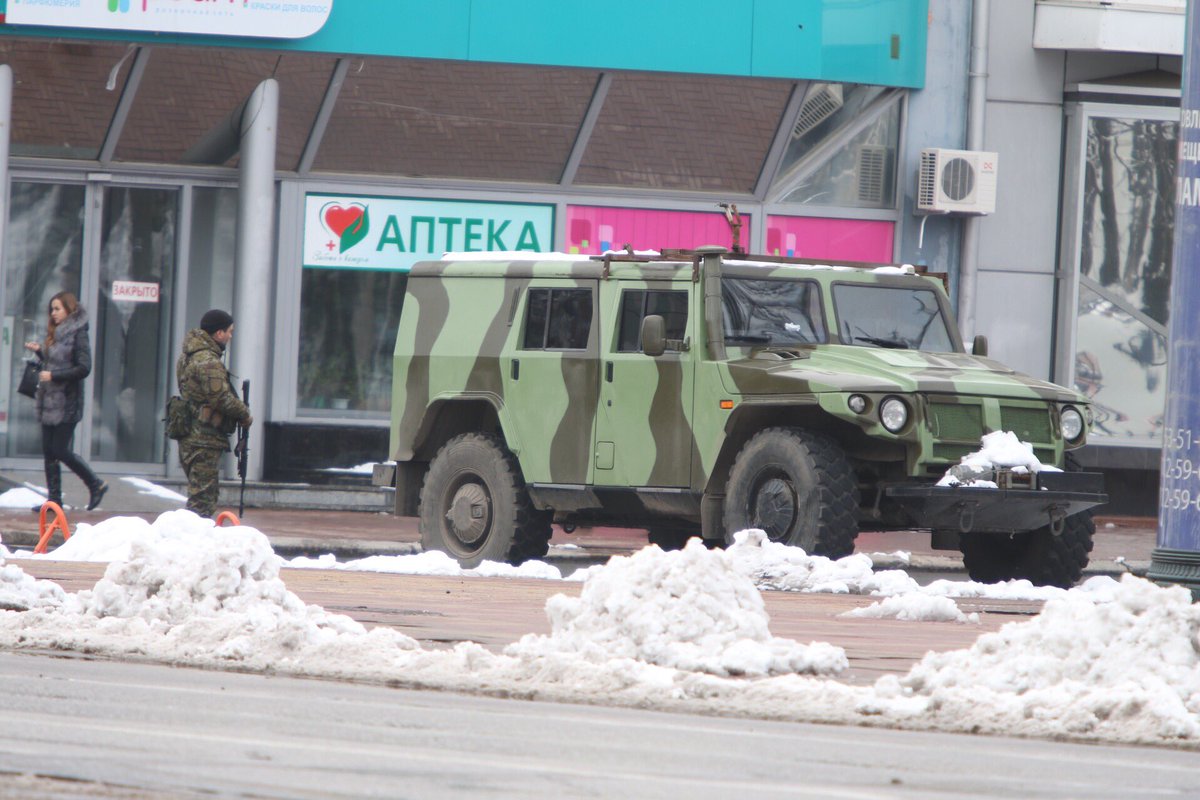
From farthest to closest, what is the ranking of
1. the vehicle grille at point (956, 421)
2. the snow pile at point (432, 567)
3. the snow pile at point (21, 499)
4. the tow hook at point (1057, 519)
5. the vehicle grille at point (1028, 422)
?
the snow pile at point (21, 499) → the snow pile at point (432, 567) → the vehicle grille at point (1028, 422) → the tow hook at point (1057, 519) → the vehicle grille at point (956, 421)

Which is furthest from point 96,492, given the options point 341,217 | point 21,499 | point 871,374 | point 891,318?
point 871,374

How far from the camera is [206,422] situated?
15.0 m

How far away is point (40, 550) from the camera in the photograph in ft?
45.0

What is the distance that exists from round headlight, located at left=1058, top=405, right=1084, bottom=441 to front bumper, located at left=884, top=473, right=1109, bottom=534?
0.38m

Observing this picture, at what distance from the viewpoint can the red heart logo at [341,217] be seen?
821 inches

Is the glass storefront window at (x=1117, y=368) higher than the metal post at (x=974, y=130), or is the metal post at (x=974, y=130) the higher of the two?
the metal post at (x=974, y=130)

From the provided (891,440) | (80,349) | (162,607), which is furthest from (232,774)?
(80,349)

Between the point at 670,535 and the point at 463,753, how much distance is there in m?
9.05

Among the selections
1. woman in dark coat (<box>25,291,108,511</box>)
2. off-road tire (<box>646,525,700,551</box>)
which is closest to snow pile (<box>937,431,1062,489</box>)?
off-road tire (<box>646,525,700,551</box>)

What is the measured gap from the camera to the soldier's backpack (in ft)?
49.2

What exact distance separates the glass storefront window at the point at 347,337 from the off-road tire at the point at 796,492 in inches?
349

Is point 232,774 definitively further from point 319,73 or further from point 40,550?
point 319,73

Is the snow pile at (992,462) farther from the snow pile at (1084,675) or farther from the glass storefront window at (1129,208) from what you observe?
the glass storefront window at (1129,208)

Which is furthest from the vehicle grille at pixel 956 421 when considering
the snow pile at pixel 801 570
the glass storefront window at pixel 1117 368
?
the glass storefront window at pixel 1117 368
